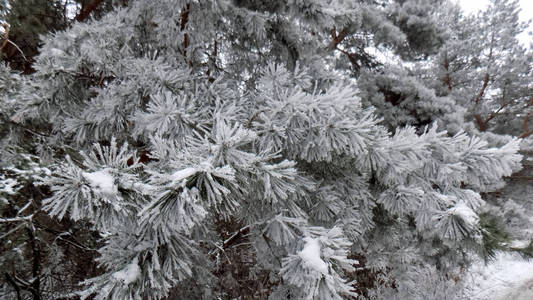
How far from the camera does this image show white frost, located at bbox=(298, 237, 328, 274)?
1.05 metres

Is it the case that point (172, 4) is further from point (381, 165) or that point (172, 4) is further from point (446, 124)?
point (446, 124)

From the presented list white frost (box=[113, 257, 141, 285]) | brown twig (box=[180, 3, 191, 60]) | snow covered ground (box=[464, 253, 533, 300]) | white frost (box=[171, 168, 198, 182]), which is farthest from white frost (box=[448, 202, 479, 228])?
snow covered ground (box=[464, 253, 533, 300])

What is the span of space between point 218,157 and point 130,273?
599 mm

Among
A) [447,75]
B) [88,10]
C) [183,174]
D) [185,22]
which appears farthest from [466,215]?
[88,10]

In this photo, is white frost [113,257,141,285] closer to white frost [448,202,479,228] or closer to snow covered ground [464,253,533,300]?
white frost [448,202,479,228]

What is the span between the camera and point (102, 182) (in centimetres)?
85

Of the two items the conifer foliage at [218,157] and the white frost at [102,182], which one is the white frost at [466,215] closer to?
the conifer foliage at [218,157]

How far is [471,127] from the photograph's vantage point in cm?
475

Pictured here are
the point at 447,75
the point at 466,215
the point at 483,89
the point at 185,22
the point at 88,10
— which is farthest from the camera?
the point at 483,89

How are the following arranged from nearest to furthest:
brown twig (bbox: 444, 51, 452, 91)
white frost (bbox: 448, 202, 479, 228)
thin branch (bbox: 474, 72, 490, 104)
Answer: white frost (bbox: 448, 202, 479, 228), brown twig (bbox: 444, 51, 452, 91), thin branch (bbox: 474, 72, 490, 104)

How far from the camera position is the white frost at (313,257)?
1051mm

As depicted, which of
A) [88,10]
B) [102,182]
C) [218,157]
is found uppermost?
[88,10]

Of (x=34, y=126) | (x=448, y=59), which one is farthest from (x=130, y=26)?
(x=448, y=59)

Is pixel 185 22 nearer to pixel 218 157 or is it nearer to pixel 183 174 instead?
pixel 218 157
